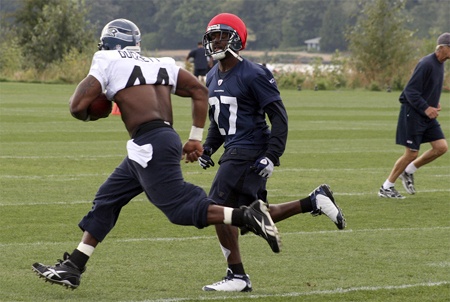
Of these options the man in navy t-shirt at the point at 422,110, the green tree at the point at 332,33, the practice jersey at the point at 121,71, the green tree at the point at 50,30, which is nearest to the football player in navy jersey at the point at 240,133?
the practice jersey at the point at 121,71

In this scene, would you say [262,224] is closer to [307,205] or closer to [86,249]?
[307,205]

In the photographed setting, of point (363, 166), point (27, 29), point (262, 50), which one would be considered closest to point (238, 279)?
point (363, 166)

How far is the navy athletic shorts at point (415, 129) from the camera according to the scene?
11.2m

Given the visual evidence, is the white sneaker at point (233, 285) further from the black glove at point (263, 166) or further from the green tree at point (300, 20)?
the green tree at point (300, 20)

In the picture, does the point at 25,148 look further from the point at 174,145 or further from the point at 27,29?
the point at 27,29

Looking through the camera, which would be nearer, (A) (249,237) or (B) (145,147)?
(B) (145,147)

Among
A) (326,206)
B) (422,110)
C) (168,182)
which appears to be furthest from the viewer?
(422,110)

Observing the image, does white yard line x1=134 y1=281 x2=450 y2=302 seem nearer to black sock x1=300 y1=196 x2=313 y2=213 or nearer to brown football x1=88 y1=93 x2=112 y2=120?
black sock x1=300 y1=196 x2=313 y2=213

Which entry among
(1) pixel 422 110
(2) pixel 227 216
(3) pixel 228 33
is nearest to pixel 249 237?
(3) pixel 228 33

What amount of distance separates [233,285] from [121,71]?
5.15ft

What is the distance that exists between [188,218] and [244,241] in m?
2.35

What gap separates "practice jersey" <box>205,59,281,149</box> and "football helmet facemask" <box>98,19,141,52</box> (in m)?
0.68

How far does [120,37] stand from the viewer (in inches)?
260

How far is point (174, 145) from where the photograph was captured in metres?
6.36
